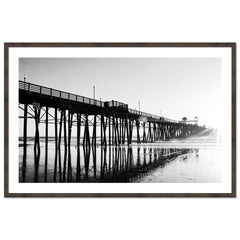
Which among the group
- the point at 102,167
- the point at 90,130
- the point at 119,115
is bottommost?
the point at 102,167

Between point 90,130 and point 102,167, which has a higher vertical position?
point 90,130

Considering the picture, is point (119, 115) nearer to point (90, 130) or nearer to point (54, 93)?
point (90, 130)

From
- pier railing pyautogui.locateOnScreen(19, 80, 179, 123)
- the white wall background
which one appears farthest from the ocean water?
pier railing pyautogui.locateOnScreen(19, 80, 179, 123)
